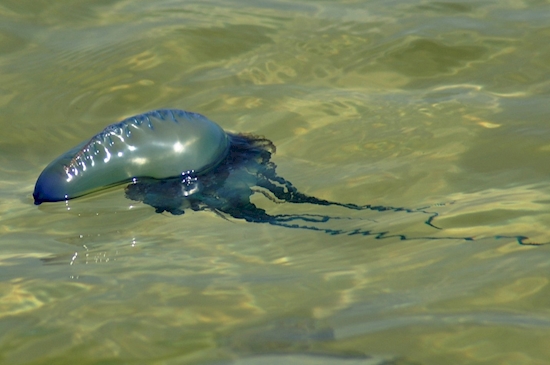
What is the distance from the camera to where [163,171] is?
159 inches

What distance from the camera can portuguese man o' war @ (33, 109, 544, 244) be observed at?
13.0 ft

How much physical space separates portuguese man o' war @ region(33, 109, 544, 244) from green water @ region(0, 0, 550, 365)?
9 centimetres

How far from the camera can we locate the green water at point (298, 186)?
256 cm

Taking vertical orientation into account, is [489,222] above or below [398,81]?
below

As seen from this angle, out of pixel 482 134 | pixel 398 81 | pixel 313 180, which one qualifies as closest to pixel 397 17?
pixel 398 81

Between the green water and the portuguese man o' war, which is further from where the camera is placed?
the portuguese man o' war

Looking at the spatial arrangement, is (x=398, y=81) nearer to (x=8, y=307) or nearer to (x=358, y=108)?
(x=358, y=108)

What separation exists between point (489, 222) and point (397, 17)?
9.71 ft

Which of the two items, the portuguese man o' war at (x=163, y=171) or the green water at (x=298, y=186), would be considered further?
the portuguese man o' war at (x=163, y=171)

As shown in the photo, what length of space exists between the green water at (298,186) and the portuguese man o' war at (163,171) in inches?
3.7

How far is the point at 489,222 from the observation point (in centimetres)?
336

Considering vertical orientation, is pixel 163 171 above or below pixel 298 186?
above

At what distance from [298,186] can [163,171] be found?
26.5 inches

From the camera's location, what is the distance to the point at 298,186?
13.3 feet
